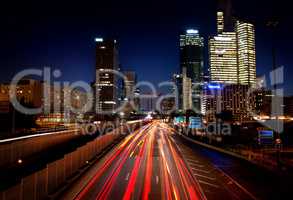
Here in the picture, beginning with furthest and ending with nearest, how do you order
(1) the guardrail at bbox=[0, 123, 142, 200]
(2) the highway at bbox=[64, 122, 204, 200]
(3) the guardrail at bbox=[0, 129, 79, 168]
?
(3) the guardrail at bbox=[0, 129, 79, 168] → (2) the highway at bbox=[64, 122, 204, 200] → (1) the guardrail at bbox=[0, 123, 142, 200]

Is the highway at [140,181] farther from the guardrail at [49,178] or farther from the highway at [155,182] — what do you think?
the guardrail at [49,178]

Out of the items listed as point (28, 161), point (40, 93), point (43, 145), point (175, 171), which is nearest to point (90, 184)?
point (175, 171)

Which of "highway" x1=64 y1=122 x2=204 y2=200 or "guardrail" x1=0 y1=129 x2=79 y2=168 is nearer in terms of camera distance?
"highway" x1=64 y1=122 x2=204 y2=200

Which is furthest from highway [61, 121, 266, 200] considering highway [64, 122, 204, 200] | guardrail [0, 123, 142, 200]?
guardrail [0, 123, 142, 200]

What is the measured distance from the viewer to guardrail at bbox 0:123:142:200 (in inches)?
666

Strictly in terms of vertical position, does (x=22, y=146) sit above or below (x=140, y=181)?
above

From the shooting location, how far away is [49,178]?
23469mm

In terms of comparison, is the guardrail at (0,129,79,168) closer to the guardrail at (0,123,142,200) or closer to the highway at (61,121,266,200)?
the guardrail at (0,123,142,200)

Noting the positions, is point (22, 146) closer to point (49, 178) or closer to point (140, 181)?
point (140, 181)

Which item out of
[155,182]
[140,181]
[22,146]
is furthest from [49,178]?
[22,146]

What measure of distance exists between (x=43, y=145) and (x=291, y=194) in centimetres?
3798

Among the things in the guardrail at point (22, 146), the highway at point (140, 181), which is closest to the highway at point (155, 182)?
the highway at point (140, 181)

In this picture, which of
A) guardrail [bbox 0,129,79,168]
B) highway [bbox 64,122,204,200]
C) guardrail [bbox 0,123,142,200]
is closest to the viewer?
guardrail [bbox 0,123,142,200]

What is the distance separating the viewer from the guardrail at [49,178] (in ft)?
55.5
